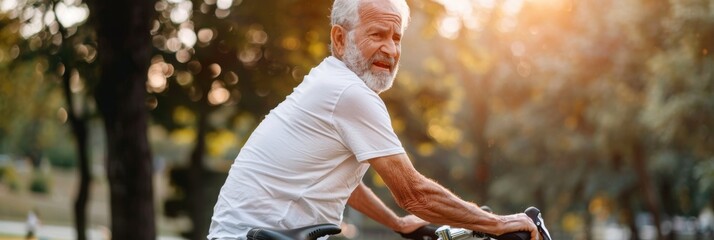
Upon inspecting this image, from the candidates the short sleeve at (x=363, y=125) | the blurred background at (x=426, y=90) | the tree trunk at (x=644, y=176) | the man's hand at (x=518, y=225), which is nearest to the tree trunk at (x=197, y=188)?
the blurred background at (x=426, y=90)

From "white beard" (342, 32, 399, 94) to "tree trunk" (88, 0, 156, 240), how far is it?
8815 mm

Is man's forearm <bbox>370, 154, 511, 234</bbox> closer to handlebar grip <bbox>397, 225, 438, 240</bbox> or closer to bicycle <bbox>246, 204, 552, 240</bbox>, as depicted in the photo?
bicycle <bbox>246, 204, 552, 240</bbox>

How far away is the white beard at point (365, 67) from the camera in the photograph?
3.63 metres

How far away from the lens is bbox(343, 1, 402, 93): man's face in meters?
3.62

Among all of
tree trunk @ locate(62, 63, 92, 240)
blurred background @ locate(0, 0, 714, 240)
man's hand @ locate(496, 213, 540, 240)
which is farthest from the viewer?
tree trunk @ locate(62, 63, 92, 240)

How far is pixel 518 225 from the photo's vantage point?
3428mm

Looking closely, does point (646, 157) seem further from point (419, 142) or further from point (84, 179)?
point (84, 179)

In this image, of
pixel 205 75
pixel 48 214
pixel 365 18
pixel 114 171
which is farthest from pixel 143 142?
pixel 48 214

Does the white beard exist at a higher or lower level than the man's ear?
lower

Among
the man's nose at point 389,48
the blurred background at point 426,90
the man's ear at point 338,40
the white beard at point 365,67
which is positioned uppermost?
the blurred background at point 426,90

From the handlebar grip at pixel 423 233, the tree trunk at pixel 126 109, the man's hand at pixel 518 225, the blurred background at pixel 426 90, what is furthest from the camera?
the blurred background at pixel 426 90

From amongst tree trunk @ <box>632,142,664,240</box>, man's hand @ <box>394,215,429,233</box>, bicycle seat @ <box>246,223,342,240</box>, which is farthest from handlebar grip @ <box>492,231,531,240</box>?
tree trunk @ <box>632,142,664,240</box>

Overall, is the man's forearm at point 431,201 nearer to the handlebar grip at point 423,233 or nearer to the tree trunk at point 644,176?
the handlebar grip at point 423,233

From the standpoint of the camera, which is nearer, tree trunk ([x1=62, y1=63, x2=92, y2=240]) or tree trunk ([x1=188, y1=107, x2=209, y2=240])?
tree trunk ([x1=62, y1=63, x2=92, y2=240])
